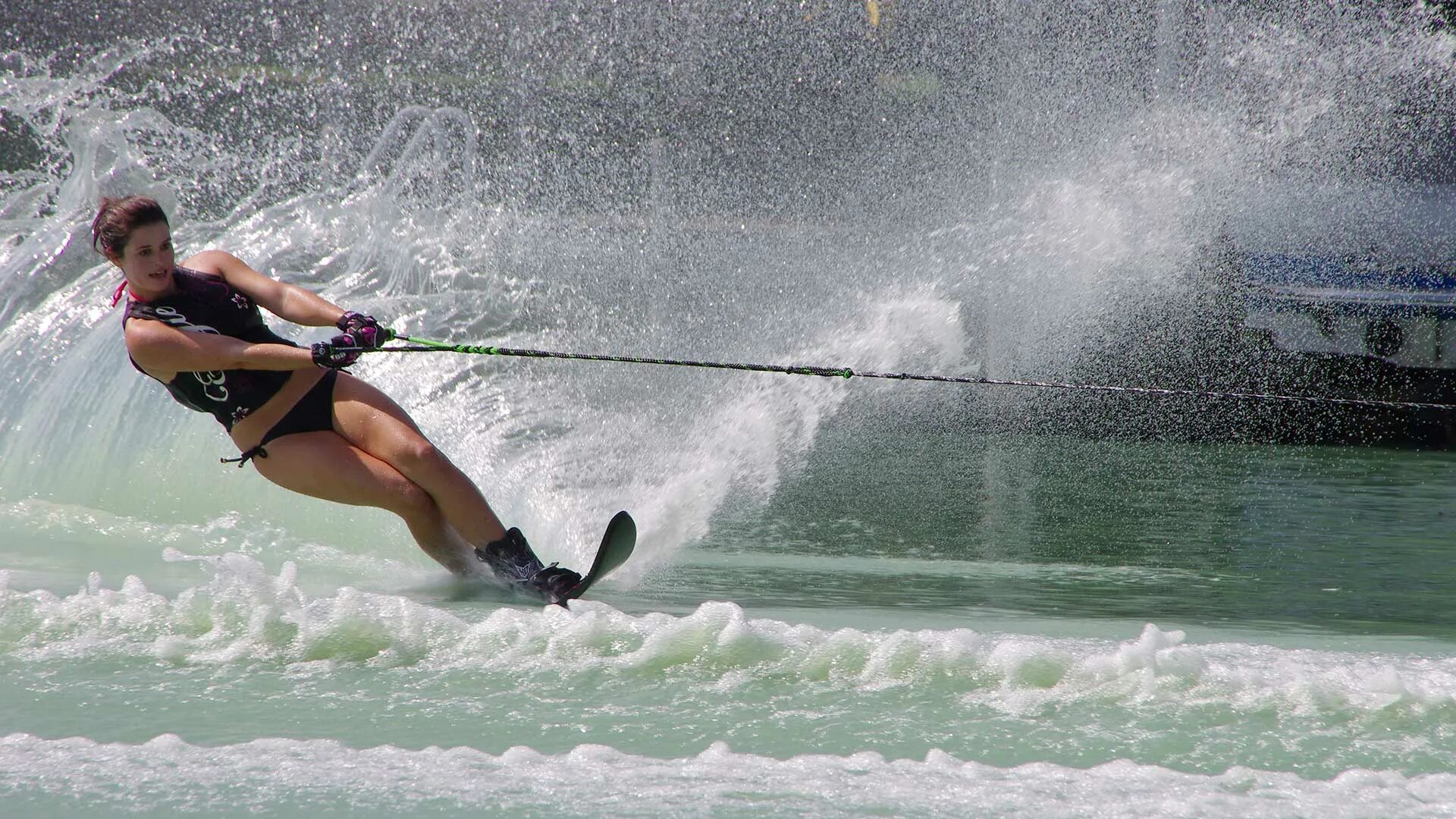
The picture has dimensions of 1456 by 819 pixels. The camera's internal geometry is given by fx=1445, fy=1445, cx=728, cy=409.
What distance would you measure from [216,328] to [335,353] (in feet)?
1.23

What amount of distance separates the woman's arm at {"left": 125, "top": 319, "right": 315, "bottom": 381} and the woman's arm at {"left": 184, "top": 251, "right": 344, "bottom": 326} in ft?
0.71

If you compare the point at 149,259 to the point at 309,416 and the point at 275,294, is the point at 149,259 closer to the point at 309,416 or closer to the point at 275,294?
the point at 275,294

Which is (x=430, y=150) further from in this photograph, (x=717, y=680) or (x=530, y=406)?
(x=717, y=680)

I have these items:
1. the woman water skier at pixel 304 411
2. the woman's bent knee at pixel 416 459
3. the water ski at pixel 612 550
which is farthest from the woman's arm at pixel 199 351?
the water ski at pixel 612 550

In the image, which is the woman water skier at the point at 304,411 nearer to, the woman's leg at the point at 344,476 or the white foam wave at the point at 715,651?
the woman's leg at the point at 344,476

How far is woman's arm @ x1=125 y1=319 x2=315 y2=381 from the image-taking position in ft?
10.6

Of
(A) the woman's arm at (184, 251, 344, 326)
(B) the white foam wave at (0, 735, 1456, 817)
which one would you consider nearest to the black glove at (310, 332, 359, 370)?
(A) the woman's arm at (184, 251, 344, 326)

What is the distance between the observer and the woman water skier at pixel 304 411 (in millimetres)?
3264

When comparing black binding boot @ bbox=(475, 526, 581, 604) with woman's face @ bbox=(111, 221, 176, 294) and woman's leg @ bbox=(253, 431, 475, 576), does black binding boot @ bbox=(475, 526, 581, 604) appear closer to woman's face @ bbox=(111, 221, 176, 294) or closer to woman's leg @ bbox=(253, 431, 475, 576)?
woman's leg @ bbox=(253, 431, 475, 576)

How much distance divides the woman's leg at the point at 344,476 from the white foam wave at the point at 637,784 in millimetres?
1174

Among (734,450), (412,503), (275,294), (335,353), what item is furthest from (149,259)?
(734,450)

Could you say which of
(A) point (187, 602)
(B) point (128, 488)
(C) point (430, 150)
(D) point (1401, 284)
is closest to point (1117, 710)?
(A) point (187, 602)

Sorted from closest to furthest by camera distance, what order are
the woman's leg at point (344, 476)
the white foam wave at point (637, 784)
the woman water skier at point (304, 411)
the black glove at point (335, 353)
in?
the white foam wave at point (637, 784) → the black glove at point (335, 353) → the woman water skier at point (304, 411) → the woman's leg at point (344, 476)

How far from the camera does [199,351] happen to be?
10.6 ft
